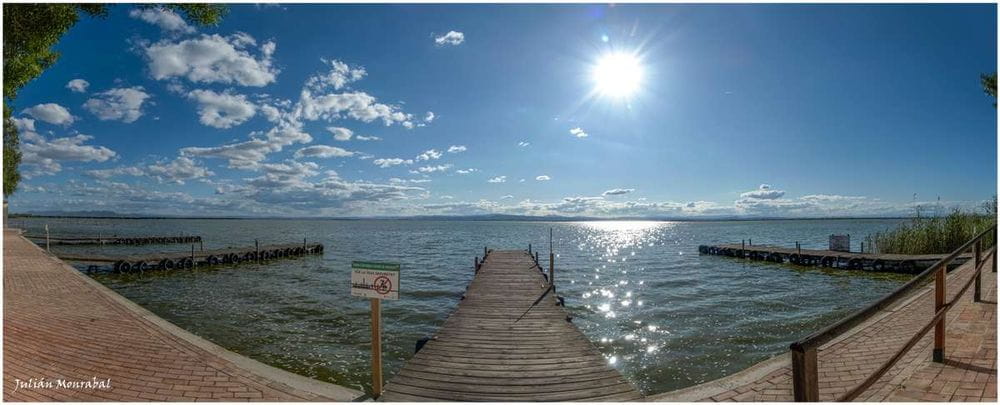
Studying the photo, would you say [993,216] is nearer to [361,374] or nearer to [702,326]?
[702,326]

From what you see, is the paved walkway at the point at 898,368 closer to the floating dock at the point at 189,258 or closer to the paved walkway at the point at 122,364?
the paved walkway at the point at 122,364

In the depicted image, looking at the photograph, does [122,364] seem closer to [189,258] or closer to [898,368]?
[898,368]

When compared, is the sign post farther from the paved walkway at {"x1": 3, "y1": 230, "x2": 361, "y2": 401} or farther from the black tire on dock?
the black tire on dock

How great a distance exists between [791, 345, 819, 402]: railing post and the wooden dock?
3414 mm

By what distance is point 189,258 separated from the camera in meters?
28.6

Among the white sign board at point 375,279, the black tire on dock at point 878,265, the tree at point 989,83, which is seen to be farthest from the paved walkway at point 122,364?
the black tire on dock at point 878,265

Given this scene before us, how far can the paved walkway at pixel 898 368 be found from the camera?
15.0 ft

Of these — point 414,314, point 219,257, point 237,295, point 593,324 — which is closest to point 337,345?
point 414,314

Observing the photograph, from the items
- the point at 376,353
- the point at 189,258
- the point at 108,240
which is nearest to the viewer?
the point at 376,353

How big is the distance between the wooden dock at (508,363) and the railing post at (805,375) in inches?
134

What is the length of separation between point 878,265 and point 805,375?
30.0m

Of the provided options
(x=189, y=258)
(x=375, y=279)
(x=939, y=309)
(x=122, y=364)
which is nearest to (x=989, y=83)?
(x=939, y=309)

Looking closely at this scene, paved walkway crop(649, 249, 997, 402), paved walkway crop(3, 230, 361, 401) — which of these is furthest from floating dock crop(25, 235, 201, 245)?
paved walkway crop(649, 249, 997, 402)

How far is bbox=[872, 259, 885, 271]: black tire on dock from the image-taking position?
83.3ft
